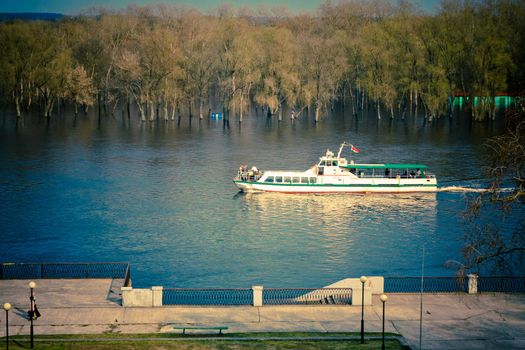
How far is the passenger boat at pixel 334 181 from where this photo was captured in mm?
100562

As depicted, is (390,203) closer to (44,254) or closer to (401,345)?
(44,254)

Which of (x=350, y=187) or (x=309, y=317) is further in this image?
(x=350, y=187)

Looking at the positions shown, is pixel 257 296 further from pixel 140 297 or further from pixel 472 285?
pixel 472 285

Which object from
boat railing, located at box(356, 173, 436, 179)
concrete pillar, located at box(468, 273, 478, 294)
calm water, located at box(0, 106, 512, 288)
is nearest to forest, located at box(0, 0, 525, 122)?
calm water, located at box(0, 106, 512, 288)

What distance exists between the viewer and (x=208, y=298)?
5450cm

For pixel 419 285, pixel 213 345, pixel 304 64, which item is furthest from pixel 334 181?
pixel 304 64

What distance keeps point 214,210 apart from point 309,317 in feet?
145

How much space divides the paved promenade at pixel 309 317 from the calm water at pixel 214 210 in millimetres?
13188

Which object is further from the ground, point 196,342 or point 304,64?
point 304,64

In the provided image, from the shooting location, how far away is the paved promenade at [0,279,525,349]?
43625 mm

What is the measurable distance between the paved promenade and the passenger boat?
50.5m

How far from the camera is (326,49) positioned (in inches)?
7288

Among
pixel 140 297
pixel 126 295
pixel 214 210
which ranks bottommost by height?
pixel 214 210

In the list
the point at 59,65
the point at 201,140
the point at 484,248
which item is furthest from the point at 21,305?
the point at 59,65
